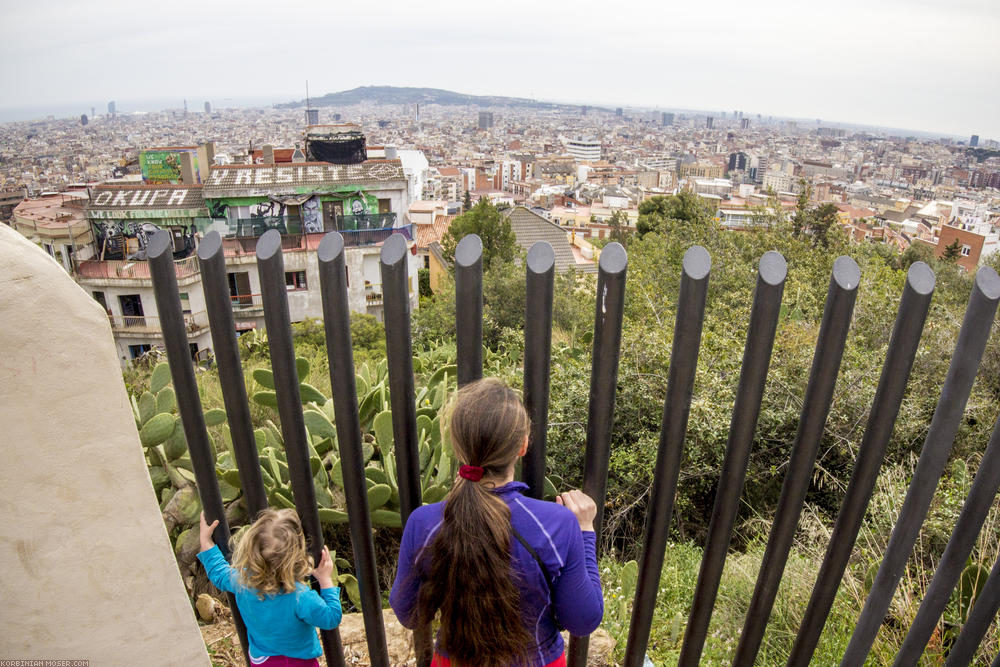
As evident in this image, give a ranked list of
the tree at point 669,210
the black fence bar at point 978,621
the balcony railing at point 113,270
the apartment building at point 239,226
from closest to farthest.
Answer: the black fence bar at point 978,621 → the balcony railing at point 113,270 → the apartment building at point 239,226 → the tree at point 669,210

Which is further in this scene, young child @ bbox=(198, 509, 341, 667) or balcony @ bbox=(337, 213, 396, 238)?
balcony @ bbox=(337, 213, 396, 238)

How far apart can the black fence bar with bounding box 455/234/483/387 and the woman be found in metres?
0.13

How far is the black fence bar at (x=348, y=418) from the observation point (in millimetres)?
1260

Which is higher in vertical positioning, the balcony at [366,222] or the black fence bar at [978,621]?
the black fence bar at [978,621]

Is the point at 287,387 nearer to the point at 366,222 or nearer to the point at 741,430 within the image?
the point at 741,430

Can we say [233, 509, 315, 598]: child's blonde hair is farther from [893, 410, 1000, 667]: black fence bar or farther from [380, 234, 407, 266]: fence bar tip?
[893, 410, 1000, 667]: black fence bar

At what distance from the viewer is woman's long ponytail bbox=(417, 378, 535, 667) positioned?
3.89ft

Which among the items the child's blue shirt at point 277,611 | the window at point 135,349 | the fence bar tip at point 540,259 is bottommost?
the window at point 135,349

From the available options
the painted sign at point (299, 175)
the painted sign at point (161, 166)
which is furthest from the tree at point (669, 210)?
the painted sign at point (161, 166)

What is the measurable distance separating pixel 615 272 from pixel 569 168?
125115 millimetres

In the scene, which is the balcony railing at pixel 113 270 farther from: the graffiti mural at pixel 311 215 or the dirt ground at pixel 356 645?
the dirt ground at pixel 356 645

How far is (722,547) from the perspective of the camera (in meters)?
1.45

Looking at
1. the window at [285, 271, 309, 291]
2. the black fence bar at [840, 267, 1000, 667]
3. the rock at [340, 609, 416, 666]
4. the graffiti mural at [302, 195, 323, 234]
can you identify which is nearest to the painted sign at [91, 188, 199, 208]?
the graffiti mural at [302, 195, 323, 234]

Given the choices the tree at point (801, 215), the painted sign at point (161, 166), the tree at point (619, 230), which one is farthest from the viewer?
the painted sign at point (161, 166)
